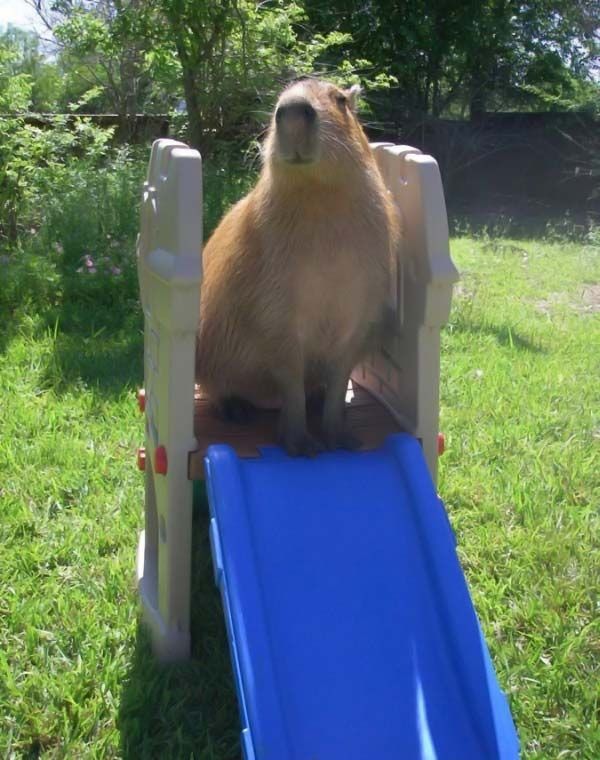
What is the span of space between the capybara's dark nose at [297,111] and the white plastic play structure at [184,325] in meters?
0.26

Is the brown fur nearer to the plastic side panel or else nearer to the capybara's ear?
the capybara's ear

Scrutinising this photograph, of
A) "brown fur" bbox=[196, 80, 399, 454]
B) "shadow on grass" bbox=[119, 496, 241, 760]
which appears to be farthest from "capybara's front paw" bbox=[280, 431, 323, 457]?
"shadow on grass" bbox=[119, 496, 241, 760]

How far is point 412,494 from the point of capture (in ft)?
7.07

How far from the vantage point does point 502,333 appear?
17.6ft

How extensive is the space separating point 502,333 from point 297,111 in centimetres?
358

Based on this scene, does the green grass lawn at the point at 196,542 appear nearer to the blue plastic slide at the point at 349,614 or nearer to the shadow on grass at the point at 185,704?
the shadow on grass at the point at 185,704

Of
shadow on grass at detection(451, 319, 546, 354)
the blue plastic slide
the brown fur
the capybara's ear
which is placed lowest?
shadow on grass at detection(451, 319, 546, 354)

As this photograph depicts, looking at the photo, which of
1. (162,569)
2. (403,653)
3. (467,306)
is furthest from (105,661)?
(467,306)

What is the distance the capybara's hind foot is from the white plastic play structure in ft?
0.80

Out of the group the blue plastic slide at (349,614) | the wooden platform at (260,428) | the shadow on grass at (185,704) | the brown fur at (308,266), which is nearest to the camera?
the blue plastic slide at (349,614)

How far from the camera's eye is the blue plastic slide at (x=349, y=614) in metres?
1.68

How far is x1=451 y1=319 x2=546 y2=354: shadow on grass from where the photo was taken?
16.8 ft

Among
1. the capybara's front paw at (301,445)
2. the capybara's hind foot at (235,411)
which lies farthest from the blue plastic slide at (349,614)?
the capybara's hind foot at (235,411)

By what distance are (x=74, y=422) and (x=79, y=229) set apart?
2.72 metres
